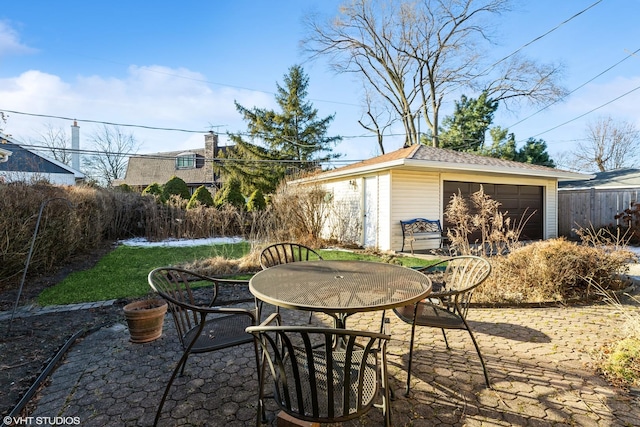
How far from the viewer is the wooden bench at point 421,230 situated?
8.23m

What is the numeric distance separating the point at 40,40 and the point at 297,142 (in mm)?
12328

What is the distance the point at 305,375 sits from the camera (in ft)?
5.35

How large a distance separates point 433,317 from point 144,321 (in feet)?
7.99

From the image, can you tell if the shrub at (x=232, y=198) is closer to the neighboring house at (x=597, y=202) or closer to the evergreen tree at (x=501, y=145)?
the neighboring house at (x=597, y=202)

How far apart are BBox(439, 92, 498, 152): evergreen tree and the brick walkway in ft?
53.8

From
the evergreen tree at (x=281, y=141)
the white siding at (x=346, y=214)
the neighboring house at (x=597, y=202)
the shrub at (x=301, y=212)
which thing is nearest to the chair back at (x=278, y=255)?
the shrub at (x=301, y=212)

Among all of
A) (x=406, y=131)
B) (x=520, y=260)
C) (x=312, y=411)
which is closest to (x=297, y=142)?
(x=406, y=131)

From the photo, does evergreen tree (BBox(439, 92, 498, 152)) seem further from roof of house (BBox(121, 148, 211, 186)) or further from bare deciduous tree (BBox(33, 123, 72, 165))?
bare deciduous tree (BBox(33, 123, 72, 165))

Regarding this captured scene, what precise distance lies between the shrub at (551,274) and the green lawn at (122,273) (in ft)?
6.75

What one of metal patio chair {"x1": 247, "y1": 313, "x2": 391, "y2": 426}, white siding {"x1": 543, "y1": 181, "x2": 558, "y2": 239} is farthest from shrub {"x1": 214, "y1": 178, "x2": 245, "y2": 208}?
metal patio chair {"x1": 247, "y1": 313, "x2": 391, "y2": 426}

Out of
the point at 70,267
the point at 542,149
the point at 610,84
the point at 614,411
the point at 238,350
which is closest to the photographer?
the point at 614,411

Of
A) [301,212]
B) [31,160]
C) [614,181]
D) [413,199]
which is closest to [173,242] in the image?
[301,212]

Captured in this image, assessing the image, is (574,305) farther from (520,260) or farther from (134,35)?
(134,35)

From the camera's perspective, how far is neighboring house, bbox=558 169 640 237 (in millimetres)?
10398
